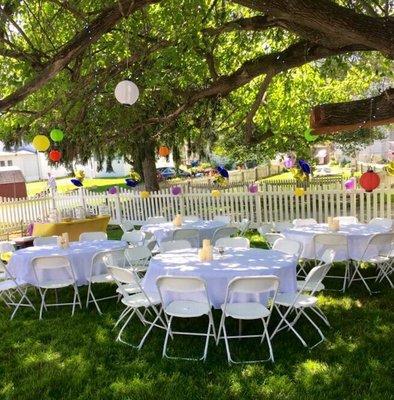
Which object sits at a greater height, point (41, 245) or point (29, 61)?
point (29, 61)

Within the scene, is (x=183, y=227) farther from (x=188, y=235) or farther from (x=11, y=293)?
(x=11, y=293)

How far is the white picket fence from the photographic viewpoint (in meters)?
11.3

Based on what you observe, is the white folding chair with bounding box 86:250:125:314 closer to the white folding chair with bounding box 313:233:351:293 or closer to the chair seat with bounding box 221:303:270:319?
the chair seat with bounding box 221:303:270:319

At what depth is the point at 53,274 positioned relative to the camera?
21.2 feet

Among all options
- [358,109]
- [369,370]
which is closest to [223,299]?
[369,370]

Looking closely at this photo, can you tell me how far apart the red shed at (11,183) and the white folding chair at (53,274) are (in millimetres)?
17839

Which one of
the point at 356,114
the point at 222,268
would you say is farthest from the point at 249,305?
the point at 356,114

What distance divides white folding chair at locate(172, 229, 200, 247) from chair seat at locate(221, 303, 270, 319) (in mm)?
3649

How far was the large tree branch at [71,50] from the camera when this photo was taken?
13.4 ft

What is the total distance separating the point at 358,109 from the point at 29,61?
395cm

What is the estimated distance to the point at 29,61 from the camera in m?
5.57

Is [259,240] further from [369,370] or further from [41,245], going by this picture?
[369,370]

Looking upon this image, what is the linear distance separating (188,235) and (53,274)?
274 cm

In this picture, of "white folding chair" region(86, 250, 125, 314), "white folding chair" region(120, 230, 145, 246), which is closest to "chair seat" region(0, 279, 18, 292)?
"white folding chair" region(86, 250, 125, 314)
